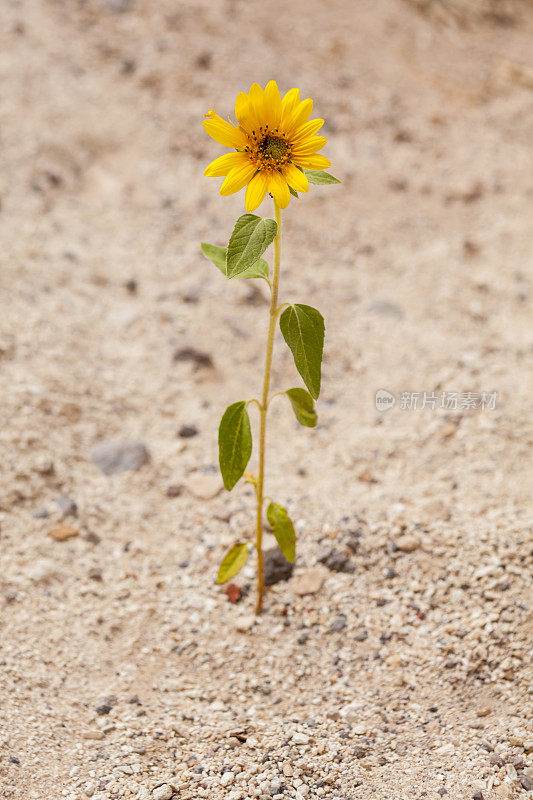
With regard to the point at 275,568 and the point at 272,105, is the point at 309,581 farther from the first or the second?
the point at 272,105

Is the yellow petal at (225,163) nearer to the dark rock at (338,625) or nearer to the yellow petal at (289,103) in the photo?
the yellow petal at (289,103)

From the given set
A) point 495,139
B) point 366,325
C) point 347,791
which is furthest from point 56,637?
point 495,139

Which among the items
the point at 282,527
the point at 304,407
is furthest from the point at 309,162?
the point at 282,527

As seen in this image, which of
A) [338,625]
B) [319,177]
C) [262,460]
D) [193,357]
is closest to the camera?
[319,177]

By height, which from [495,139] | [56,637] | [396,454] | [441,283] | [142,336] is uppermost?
[495,139]

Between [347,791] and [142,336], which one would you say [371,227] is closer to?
[142,336]

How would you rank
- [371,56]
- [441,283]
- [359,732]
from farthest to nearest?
[371,56]
[441,283]
[359,732]
